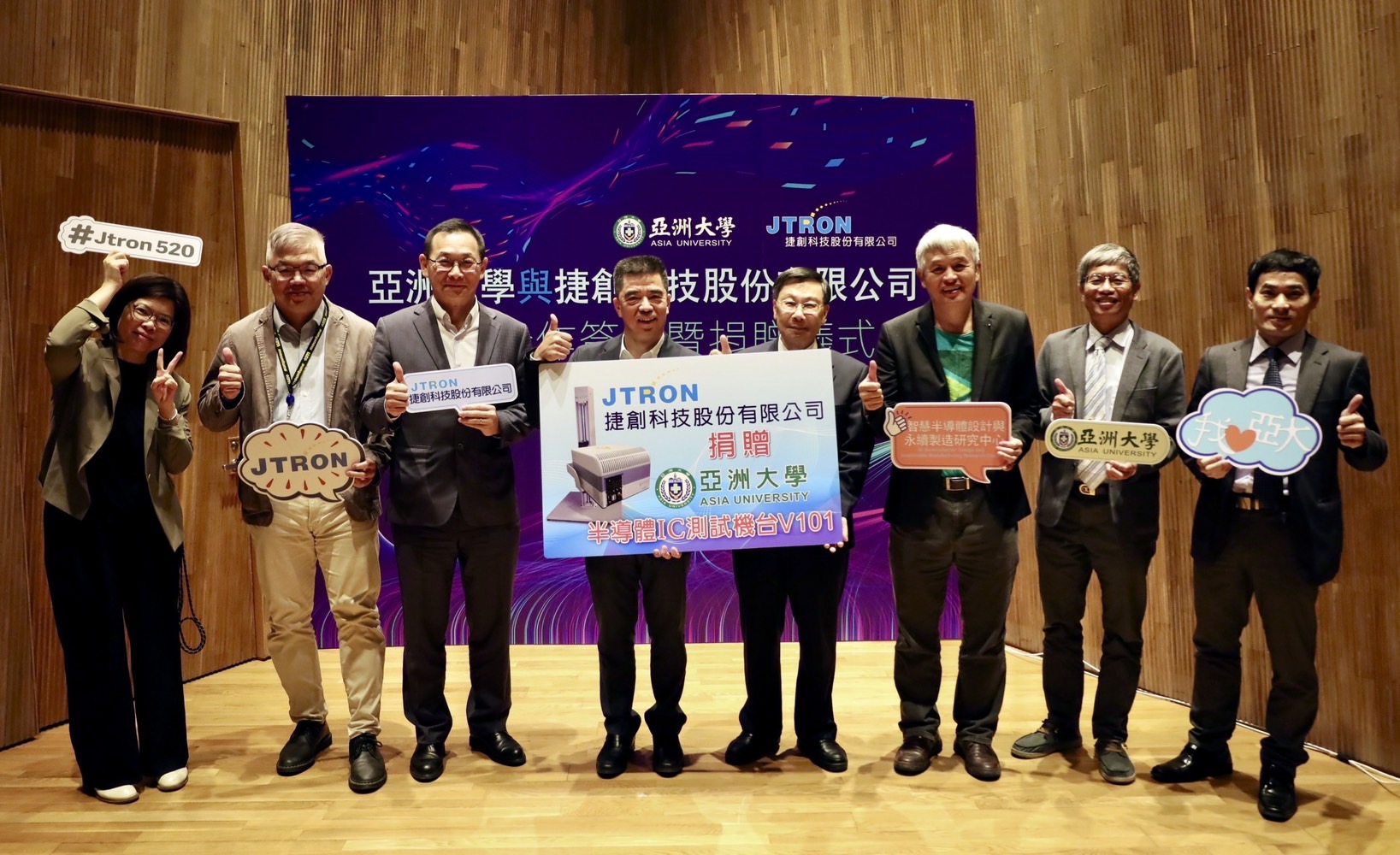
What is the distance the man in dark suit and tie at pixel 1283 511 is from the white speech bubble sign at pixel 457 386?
6.97ft

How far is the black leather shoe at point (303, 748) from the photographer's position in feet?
10.4

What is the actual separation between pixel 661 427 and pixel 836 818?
4.15ft

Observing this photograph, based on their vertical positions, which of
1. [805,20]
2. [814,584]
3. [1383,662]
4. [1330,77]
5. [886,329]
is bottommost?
[1383,662]

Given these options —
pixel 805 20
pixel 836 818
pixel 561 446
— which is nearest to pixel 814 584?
pixel 836 818

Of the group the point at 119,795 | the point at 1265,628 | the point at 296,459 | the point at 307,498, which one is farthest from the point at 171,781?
the point at 1265,628

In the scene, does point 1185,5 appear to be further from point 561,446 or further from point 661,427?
point 561,446

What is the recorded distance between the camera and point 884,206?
15.1 ft

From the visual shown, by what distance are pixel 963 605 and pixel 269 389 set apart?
2343 millimetres

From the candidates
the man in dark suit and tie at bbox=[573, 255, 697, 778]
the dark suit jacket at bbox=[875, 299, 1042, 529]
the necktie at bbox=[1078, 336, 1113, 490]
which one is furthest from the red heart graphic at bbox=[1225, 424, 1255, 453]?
the man in dark suit and tie at bbox=[573, 255, 697, 778]

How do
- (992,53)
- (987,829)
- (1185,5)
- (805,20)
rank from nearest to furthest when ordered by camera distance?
(987,829) < (1185,5) < (992,53) < (805,20)

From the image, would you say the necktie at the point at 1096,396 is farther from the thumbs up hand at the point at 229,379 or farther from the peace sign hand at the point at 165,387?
the peace sign hand at the point at 165,387

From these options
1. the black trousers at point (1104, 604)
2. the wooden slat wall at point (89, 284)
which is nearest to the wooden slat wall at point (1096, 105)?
the wooden slat wall at point (89, 284)

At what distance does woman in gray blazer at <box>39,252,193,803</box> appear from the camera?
9.55 feet

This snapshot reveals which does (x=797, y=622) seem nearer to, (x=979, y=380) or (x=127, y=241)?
(x=979, y=380)
